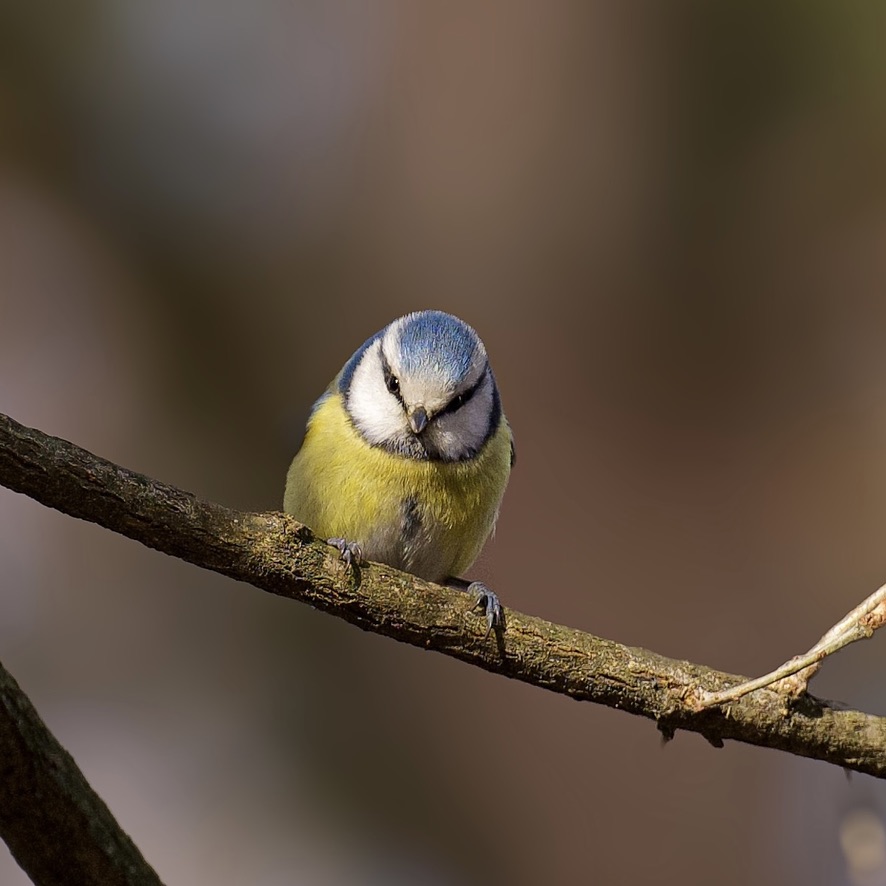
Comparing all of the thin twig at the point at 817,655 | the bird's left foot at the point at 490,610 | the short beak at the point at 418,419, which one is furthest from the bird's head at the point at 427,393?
the thin twig at the point at 817,655

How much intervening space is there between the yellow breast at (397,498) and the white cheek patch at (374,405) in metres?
0.02

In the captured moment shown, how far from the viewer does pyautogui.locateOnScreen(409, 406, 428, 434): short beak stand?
1.34 metres

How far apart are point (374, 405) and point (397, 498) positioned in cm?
14

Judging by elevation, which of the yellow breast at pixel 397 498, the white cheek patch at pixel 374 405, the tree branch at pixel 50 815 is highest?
the white cheek patch at pixel 374 405

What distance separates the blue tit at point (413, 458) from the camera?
139 cm

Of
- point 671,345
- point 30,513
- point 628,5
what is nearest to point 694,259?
point 671,345

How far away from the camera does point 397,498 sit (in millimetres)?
1397

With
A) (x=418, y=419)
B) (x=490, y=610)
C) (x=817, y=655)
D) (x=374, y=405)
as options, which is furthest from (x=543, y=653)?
(x=374, y=405)

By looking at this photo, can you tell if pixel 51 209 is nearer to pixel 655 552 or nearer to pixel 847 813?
pixel 655 552

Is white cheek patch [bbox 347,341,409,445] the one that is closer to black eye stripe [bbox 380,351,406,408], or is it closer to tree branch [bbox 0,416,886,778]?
black eye stripe [bbox 380,351,406,408]

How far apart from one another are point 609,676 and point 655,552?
4.09 ft

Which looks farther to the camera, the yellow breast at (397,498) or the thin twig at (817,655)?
the yellow breast at (397,498)

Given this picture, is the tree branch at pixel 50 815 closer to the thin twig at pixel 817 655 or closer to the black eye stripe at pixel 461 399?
the thin twig at pixel 817 655

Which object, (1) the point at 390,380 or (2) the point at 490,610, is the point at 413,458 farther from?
(2) the point at 490,610
